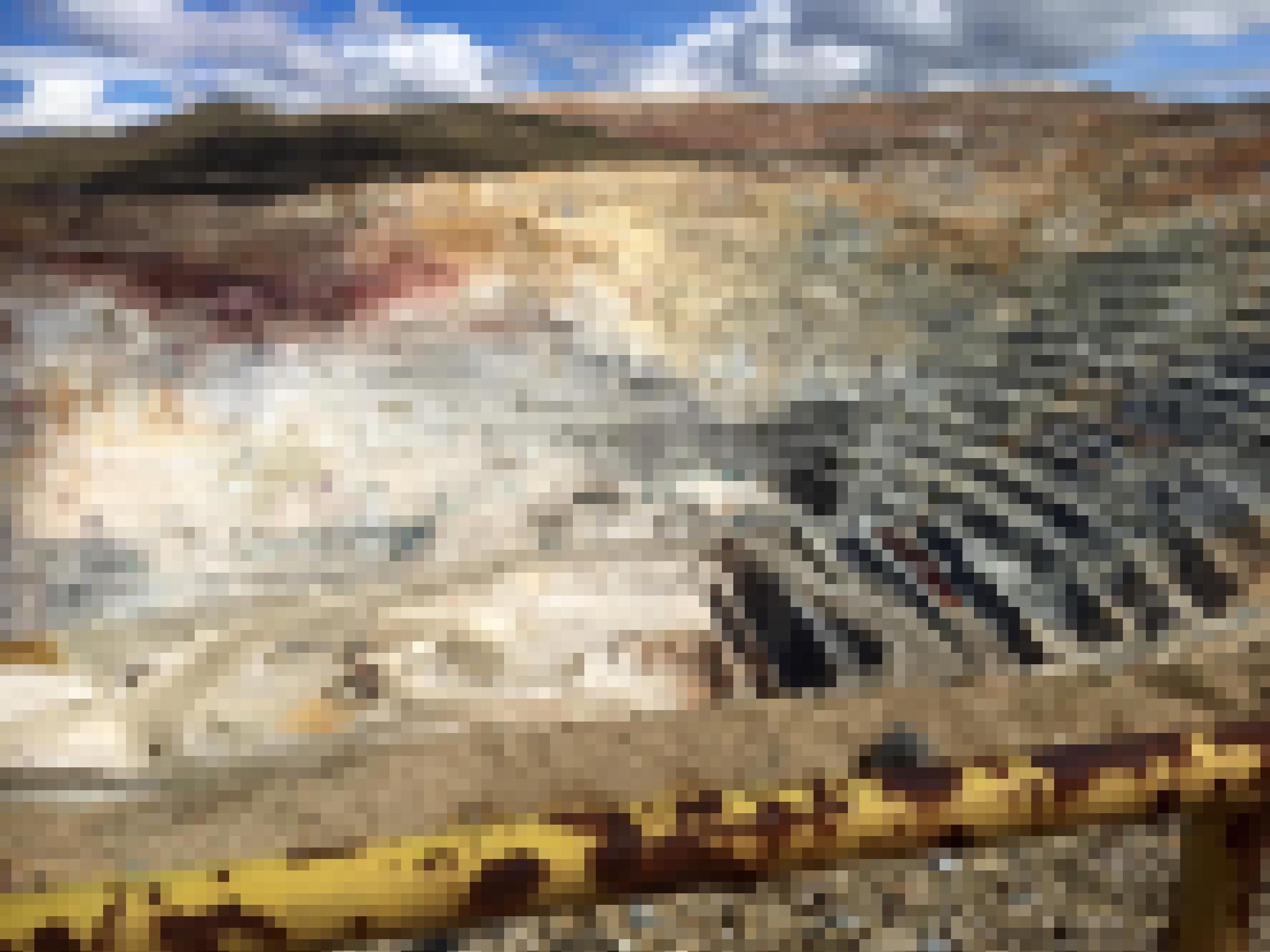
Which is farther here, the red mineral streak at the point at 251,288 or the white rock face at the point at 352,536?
the red mineral streak at the point at 251,288

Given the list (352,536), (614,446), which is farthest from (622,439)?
(352,536)

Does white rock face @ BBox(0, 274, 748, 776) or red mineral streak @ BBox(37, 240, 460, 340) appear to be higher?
red mineral streak @ BBox(37, 240, 460, 340)

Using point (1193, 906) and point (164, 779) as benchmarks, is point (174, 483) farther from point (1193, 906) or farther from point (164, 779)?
point (1193, 906)

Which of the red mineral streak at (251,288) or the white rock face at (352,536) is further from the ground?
the red mineral streak at (251,288)

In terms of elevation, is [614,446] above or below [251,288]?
below

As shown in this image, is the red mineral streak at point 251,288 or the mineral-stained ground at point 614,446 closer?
the mineral-stained ground at point 614,446

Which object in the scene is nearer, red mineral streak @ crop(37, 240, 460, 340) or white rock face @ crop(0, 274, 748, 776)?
white rock face @ crop(0, 274, 748, 776)

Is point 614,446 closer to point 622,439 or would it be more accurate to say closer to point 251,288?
point 622,439

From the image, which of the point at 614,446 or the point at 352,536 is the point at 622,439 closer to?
the point at 614,446
